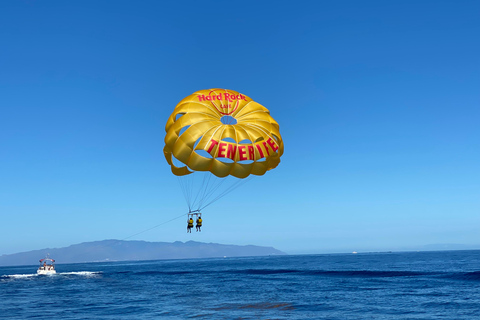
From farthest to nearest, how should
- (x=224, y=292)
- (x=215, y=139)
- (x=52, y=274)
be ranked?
1. (x=52, y=274)
2. (x=224, y=292)
3. (x=215, y=139)

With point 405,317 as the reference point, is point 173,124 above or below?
above

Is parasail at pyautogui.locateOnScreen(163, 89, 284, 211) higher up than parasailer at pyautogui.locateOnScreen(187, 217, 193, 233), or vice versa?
parasail at pyautogui.locateOnScreen(163, 89, 284, 211)

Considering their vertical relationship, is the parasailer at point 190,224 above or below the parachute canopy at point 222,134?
below

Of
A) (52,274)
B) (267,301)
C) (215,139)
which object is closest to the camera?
(215,139)

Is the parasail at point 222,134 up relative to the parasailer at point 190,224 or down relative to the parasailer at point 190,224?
up

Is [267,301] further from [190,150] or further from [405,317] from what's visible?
[190,150]

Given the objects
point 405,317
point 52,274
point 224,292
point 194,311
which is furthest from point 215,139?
point 52,274

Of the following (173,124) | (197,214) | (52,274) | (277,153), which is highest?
(173,124)

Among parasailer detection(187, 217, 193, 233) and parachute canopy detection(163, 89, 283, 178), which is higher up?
parachute canopy detection(163, 89, 283, 178)
